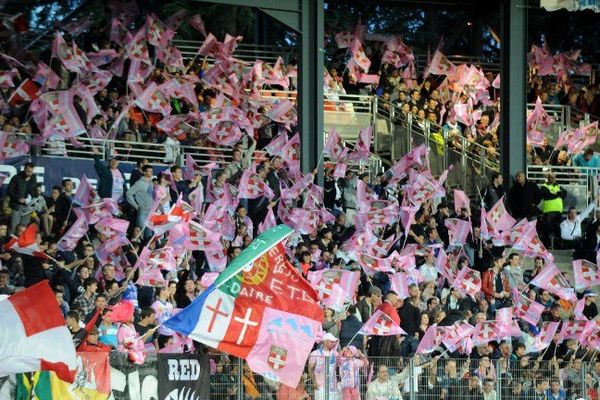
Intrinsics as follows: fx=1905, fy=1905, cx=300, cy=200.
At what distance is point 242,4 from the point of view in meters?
35.1

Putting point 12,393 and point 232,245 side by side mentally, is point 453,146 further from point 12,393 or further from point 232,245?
point 12,393

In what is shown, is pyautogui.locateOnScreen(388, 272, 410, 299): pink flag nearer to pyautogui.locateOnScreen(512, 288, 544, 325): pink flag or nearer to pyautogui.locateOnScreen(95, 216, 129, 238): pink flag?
pyautogui.locateOnScreen(512, 288, 544, 325): pink flag

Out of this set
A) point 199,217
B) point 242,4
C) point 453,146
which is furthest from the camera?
point 453,146

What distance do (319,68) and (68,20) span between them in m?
7.06

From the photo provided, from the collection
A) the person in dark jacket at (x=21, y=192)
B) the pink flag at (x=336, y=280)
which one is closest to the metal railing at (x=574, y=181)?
the pink flag at (x=336, y=280)

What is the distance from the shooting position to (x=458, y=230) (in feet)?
112

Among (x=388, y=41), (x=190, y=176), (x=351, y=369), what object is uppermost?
(x=388, y=41)

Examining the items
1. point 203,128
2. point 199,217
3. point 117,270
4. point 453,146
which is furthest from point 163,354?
point 453,146

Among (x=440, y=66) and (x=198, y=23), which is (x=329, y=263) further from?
(x=440, y=66)

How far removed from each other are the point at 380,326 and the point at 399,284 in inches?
106

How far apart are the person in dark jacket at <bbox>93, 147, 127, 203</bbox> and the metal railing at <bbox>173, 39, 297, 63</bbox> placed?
744 centimetres

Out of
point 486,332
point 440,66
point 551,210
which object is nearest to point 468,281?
point 486,332

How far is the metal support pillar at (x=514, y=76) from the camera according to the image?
37375 millimetres

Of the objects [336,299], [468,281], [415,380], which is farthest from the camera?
[468,281]
